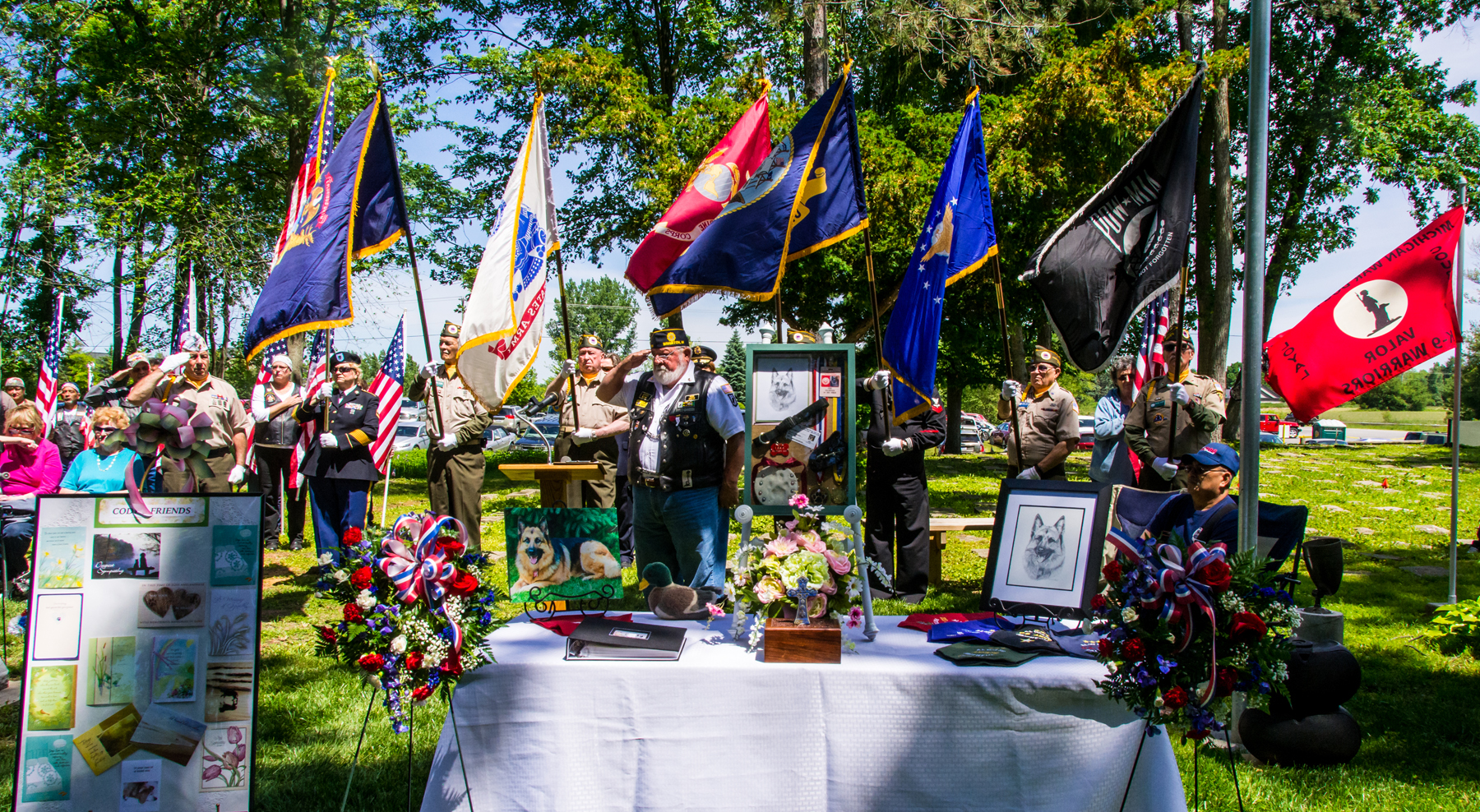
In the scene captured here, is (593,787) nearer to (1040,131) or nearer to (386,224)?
(386,224)

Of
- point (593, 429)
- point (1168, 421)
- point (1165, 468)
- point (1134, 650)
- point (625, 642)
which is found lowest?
point (625, 642)

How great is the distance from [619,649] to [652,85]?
16791 millimetres

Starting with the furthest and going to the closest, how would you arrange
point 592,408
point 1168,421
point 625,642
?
1. point 592,408
2. point 1168,421
3. point 625,642

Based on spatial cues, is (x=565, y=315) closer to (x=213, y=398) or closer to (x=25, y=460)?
(x=213, y=398)

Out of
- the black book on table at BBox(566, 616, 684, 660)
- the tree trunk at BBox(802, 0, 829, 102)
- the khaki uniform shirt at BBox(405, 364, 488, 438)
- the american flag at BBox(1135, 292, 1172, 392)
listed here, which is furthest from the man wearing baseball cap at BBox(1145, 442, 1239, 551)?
the tree trunk at BBox(802, 0, 829, 102)

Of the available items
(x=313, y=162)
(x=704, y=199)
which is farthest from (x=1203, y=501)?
(x=313, y=162)

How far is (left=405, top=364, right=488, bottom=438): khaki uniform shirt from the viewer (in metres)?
6.72

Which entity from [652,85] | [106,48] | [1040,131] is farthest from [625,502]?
[106,48]

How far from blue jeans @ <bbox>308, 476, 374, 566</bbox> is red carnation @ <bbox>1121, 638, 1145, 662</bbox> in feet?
19.2

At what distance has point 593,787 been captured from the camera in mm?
2879

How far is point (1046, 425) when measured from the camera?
240 inches

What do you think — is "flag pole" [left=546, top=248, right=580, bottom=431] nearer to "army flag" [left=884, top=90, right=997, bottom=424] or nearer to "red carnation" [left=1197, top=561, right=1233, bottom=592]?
"army flag" [left=884, top=90, right=997, bottom=424]

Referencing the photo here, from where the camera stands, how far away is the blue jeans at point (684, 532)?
454 centimetres

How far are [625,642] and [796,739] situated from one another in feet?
2.24
